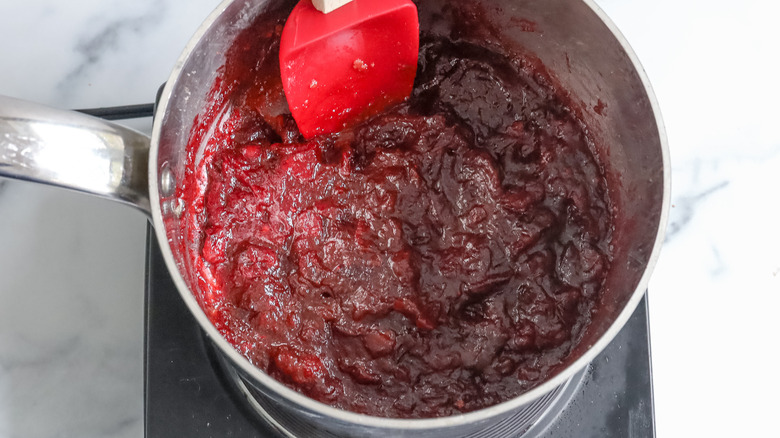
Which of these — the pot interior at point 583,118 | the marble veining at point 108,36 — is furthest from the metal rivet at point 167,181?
the marble veining at point 108,36

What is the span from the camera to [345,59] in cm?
124

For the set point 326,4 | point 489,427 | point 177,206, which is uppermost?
point 326,4

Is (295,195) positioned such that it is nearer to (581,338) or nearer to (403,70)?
(403,70)

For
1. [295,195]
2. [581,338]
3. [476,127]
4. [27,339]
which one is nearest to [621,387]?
[581,338]

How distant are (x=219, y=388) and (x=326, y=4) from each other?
707 millimetres

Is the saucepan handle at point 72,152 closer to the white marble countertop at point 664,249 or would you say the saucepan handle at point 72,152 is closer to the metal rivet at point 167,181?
the metal rivet at point 167,181

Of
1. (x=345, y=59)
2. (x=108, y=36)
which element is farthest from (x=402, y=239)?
(x=108, y=36)

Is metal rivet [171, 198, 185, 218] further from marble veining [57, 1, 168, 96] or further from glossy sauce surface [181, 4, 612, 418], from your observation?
marble veining [57, 1, 168, 96]

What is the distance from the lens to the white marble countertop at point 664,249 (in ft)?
4.69

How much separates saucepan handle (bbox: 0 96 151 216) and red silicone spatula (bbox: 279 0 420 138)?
35cm

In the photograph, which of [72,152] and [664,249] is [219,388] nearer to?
[72,152]

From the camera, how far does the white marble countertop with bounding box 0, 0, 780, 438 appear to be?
4.69 feet

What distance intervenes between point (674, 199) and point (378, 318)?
80 centimetres

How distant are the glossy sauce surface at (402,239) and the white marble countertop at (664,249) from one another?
1.14ft
